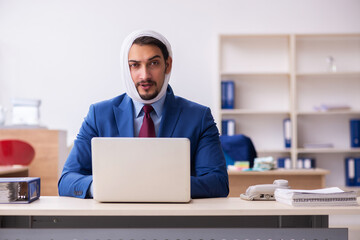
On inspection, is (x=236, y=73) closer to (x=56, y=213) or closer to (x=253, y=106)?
(x=253, y=106)

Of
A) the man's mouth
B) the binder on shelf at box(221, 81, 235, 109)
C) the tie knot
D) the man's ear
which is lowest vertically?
the tie knot

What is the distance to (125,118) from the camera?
205 cm

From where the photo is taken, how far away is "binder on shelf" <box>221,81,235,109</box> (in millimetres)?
5219

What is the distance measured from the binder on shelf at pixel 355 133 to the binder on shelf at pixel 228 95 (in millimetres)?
1432

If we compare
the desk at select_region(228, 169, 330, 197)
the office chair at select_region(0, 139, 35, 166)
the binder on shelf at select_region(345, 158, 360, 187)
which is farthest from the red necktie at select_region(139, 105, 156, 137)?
the binder on shelf at select_region(345, 158, 360, 187)

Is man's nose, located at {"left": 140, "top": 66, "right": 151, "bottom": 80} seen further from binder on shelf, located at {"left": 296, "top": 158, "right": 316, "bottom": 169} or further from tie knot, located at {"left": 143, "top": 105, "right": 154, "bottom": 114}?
binder on shelf, located at {"left": 296, "top": 158, "right": 316, "bottom": 169}

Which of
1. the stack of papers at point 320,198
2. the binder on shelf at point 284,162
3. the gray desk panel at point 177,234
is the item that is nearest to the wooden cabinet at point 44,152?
the binder on shelf at point 284,162

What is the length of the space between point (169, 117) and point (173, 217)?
2.07ft

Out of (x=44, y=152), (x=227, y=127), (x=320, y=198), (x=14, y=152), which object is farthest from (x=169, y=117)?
(x=227, y=127)

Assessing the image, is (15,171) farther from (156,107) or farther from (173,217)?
(173,217)

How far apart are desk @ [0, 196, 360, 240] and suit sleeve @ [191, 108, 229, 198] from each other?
15 centimetres

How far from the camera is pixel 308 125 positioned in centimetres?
543

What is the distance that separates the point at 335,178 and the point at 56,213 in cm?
459

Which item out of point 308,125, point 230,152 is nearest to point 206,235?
point 230,152
